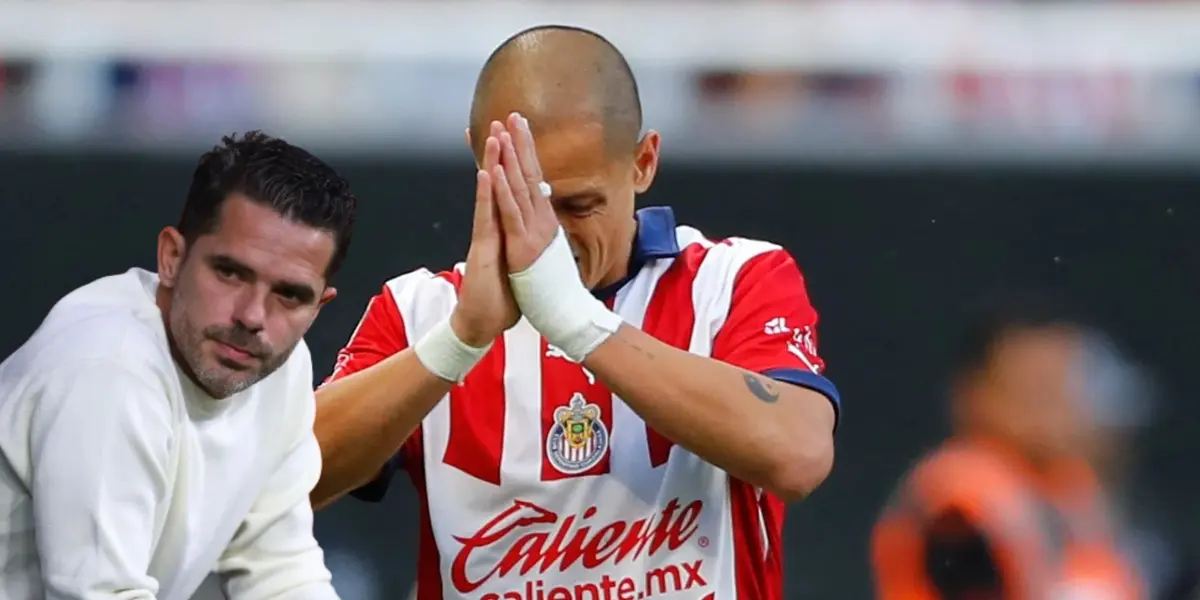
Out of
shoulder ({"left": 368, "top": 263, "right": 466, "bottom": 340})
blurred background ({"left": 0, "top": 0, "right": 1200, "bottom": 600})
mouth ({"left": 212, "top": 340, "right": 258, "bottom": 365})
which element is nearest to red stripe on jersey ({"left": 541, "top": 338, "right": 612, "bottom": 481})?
shoulder ({"left": 368, "top": 263, "right": 466, "bottom": 340})

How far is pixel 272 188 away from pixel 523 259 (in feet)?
0.75

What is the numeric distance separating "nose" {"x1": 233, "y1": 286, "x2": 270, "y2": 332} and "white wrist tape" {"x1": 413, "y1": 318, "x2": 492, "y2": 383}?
200 mm

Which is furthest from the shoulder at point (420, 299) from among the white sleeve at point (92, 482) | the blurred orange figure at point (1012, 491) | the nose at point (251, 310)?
the blurred orange figure at point (1012, 491)

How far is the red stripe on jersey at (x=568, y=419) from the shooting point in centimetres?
165

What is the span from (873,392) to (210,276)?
1250 mm

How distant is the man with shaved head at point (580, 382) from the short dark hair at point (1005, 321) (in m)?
0.74

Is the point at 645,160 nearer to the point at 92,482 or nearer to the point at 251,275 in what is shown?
the point at 251,275

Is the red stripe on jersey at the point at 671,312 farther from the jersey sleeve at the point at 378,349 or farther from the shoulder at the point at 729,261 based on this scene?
the jersey sleeve at the point at 378,349

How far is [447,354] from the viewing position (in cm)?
153

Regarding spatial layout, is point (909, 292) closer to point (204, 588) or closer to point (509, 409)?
point (509, 409)

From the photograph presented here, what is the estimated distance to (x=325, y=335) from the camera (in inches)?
91.7

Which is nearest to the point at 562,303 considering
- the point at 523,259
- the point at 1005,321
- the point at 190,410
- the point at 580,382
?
the point at 523,259

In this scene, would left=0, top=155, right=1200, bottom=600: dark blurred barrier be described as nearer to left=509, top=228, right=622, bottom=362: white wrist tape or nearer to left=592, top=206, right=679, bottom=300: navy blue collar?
left=592, top=206, right=679, bottom=300: navy blue collar

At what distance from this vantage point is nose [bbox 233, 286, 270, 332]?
54.2 inches
